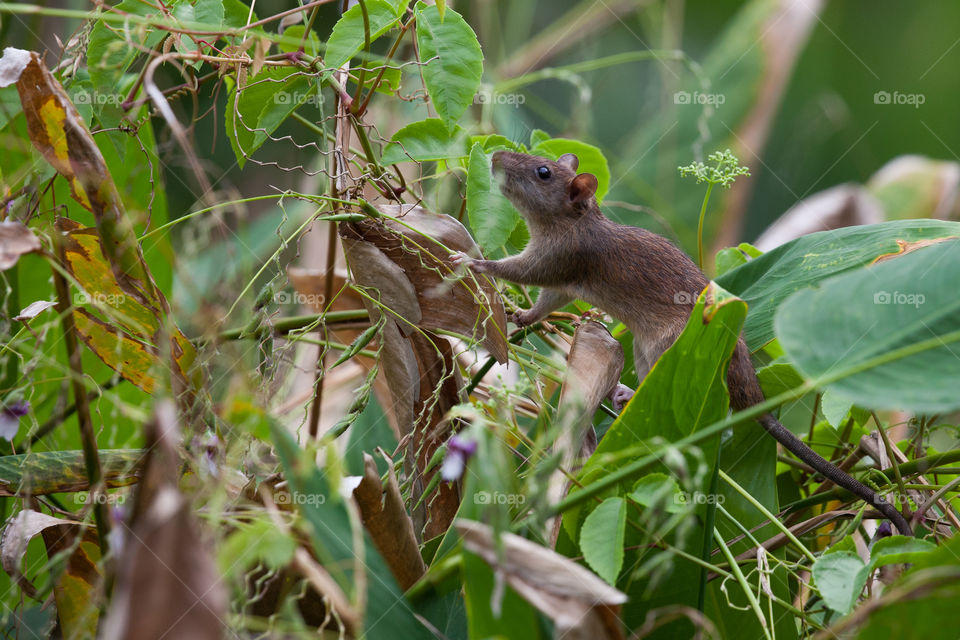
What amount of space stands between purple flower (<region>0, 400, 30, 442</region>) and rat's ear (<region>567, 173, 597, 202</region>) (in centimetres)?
119

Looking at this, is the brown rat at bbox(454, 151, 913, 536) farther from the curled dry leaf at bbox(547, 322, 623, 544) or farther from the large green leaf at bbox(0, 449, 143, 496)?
the large green leaf at bbox(0, 449, 143, 496)

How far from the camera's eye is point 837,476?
1192mm

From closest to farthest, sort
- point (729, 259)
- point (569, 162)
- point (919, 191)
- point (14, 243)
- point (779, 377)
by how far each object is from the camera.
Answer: point (14, 243)
point (779, 377)
point (729, 259)
point (569, 162)
point (919, 191)

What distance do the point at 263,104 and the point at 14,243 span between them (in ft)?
1.87

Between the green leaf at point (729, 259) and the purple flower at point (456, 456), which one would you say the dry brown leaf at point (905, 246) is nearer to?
the green leaf at point (729, 259)

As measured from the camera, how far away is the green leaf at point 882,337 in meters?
0.69

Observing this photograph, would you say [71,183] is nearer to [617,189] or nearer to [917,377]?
[917,377]

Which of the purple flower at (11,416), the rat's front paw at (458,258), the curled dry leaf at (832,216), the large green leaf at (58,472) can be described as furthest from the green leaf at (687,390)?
the curled dry leaf at (832,216)

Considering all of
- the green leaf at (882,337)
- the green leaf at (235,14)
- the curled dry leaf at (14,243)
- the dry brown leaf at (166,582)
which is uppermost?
the green leaf at (235,14)

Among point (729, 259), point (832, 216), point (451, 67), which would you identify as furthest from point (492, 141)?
point (832, 216)

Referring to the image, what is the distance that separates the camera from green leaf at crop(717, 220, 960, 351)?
4.02ft

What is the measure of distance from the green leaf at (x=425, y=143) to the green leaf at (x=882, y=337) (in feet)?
2.16

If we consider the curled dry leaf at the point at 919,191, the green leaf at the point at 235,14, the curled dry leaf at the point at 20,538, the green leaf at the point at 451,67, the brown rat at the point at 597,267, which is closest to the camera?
the curled dry leaf at the point at 20,538

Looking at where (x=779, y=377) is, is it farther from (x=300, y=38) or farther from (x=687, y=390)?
(x=300, y=38)
